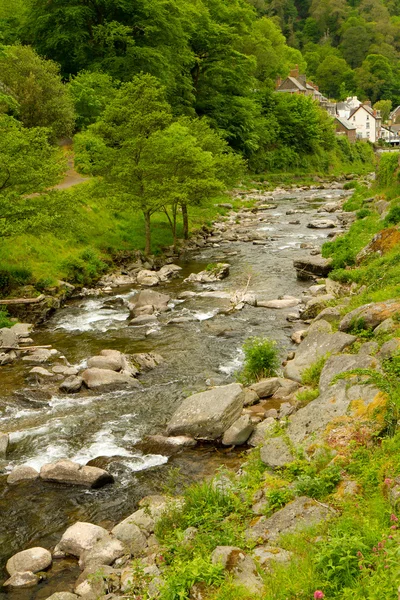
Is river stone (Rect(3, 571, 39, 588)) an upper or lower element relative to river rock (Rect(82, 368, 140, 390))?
upper

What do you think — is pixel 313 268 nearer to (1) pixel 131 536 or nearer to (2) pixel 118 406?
(2) pixel 118 406

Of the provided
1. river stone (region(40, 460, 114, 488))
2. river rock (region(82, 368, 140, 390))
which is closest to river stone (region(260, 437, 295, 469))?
river stone (region(40, 460, 114, 488))

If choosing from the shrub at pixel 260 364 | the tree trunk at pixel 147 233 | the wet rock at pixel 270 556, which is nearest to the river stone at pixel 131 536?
the wet rock at pixel 270 556

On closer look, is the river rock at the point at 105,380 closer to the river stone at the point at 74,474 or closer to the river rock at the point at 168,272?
the river stone at the point at 74,474

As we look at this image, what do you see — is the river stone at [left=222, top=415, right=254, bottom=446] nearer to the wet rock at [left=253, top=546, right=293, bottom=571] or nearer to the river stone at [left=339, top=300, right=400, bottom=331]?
the river stone at [left=339, top=300, right=400, bottom=331]

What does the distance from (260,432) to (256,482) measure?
294 centimetres

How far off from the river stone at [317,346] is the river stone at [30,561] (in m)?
7.96

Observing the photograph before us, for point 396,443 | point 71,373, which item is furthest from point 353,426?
point 71,373

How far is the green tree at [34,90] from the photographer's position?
39.2 meters

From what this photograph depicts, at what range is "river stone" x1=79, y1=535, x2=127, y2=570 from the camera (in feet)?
28.4

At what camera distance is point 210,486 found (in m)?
9.23

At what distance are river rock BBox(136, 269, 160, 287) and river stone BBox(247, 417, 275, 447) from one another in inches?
668

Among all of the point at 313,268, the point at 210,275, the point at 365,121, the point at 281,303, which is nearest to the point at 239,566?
the point at 281,303

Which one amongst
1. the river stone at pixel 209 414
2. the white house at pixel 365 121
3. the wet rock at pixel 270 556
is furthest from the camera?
the white house at pixel 365 121
